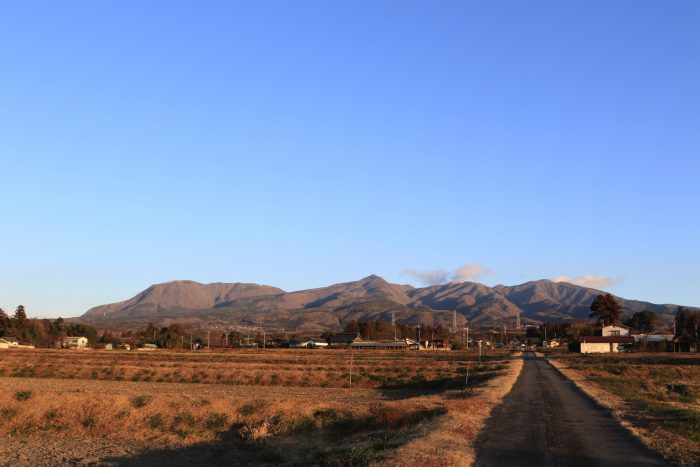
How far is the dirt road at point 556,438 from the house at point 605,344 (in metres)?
110

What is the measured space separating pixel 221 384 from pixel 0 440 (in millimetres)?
30354

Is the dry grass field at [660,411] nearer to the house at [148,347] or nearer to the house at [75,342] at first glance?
the house at [148,347]

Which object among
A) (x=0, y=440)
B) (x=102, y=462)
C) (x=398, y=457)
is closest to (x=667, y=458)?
(x=398, y=457)

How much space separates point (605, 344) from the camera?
450 feet

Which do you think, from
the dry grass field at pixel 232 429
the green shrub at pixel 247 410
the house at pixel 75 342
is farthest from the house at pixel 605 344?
the house at pixel 75 342

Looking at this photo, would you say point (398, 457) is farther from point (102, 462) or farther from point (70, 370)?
point (70, 370)

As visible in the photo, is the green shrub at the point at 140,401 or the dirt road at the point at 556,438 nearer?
the dirt road at the point at 556,438

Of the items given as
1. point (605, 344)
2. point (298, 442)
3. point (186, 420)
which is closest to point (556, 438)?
point (298, 442)

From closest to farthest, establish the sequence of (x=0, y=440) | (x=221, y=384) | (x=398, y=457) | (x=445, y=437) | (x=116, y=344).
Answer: (x=398, y=457) < (x=445, y=437) < (x=0, y=440) < (x=221, y=384) < (x=116, y=344)

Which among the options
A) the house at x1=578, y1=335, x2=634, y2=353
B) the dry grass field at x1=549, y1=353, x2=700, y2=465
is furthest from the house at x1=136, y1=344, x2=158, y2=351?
the dry grass field at x1=549, y1=353, x2=700, y2=465

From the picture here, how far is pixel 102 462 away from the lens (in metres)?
25.6

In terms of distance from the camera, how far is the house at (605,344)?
137 metres

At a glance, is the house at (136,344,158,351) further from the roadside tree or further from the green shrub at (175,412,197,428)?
the green shrub at (175,412,197,428)

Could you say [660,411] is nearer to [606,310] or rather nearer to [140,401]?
[140,401]
